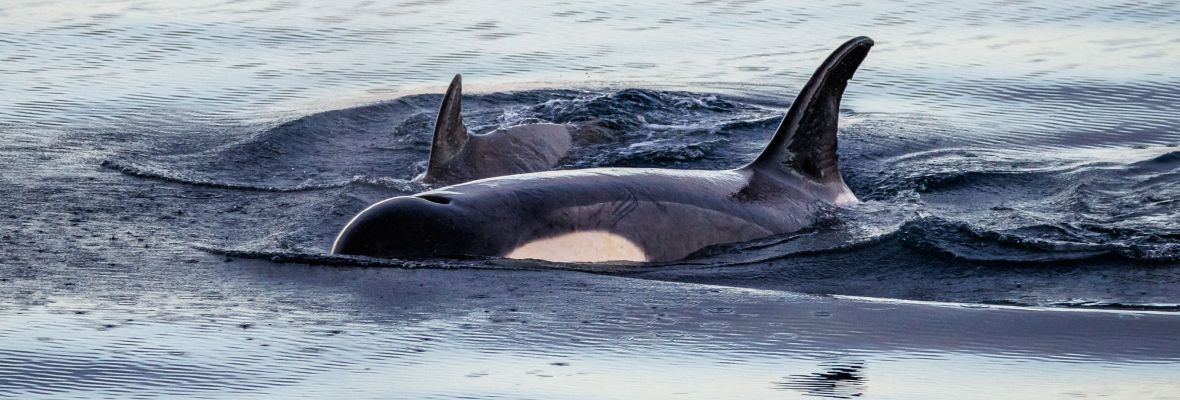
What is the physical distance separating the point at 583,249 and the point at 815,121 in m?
1.69

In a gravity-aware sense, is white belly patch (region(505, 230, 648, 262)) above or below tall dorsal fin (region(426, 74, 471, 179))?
below

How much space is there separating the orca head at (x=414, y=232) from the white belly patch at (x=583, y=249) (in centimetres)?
24

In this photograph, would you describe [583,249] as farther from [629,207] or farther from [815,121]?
[815,121]

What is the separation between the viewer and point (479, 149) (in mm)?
10289

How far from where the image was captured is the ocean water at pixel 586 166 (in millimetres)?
6016

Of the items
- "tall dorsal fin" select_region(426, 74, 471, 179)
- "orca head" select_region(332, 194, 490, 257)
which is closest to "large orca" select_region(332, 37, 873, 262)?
"orca head" select_region(332, 194, 490, 257)

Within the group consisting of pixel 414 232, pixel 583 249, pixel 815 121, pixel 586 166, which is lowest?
pixel 586 166

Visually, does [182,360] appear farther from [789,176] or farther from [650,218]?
[789,176]

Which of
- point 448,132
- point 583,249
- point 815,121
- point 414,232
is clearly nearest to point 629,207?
point 583,249

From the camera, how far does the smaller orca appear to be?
388 inches

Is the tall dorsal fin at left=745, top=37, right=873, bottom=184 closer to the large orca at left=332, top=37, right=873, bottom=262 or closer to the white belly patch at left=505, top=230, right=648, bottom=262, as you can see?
the large orca at left=332, top=37, right=873, bottom=262

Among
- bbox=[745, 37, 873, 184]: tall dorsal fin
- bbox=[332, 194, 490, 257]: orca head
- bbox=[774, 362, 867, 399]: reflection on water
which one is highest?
bbox=[745, 37, 873, 184]: tall dorsal fin

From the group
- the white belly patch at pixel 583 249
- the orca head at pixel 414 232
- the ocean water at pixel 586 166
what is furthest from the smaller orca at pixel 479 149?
the orca head at pixel 414 232

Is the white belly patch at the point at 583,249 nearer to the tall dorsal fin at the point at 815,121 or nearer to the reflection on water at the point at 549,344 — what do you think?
the reflection on water at the point at 549,344
